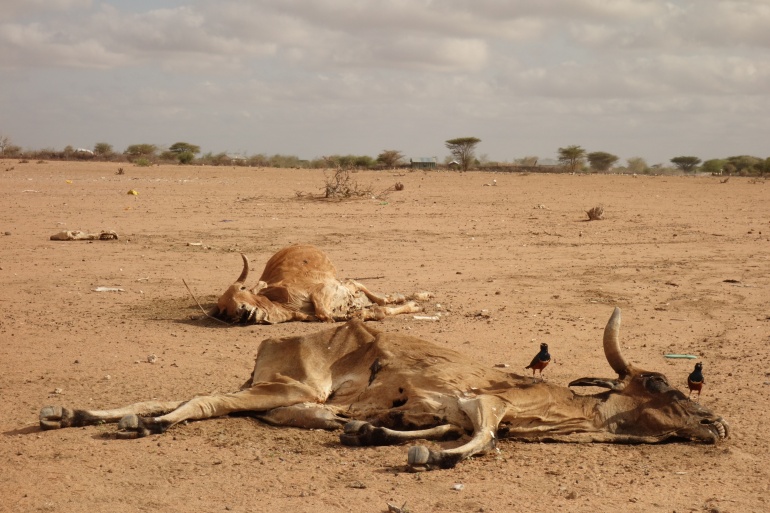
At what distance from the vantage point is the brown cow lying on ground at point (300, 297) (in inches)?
382

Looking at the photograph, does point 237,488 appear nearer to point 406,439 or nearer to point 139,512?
point 139,512

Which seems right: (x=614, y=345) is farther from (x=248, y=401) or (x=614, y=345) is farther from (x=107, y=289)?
(x=107, y=289)

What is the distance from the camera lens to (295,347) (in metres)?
6.68

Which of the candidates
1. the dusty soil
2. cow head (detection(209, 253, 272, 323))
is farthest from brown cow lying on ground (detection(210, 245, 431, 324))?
the dusty soil

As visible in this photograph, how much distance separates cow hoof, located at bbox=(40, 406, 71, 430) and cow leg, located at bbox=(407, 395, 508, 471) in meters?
2.45

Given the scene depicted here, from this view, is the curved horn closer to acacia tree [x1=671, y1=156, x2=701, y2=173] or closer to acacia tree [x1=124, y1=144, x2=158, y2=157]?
acacia tree [x1=124, y1=144, x2=158, y2=157]

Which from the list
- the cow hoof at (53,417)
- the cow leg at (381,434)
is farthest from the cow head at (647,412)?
the cow hoof at (53,417)

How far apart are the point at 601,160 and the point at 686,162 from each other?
8.70 metres

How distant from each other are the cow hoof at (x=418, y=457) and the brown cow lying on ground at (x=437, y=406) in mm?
85

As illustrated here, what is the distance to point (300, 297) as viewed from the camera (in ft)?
32.9

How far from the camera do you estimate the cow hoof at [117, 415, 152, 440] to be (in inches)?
234

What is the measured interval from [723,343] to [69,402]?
6.27 m

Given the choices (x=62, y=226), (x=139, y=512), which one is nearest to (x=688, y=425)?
(x=139, y=512)

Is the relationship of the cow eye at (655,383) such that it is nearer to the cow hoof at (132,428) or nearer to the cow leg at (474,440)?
the cow leg at (474,440)
